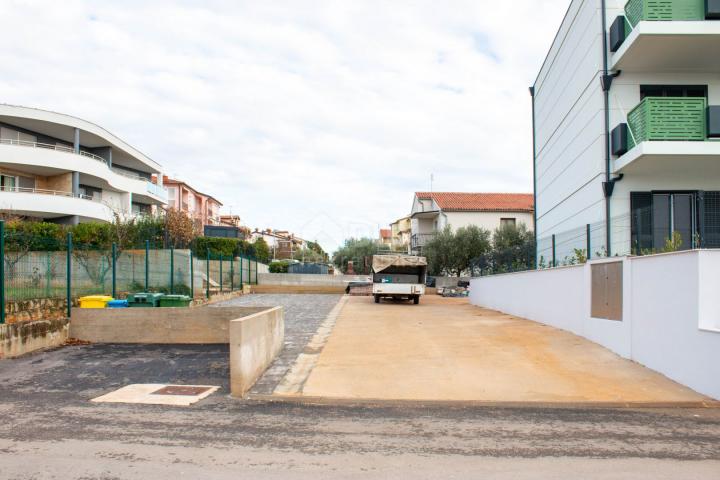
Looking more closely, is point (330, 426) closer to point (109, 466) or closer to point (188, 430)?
point (188, 430)

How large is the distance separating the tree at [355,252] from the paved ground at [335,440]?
51.8 meters

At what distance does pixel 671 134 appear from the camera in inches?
527

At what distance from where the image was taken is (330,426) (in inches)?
233

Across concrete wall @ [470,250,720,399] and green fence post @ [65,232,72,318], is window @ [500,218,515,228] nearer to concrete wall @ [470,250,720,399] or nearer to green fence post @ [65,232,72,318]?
concrete wall @ [470,250,720,399]

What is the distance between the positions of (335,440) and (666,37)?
1314cm

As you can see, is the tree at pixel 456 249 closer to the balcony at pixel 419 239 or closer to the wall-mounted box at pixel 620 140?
the balcony at pixel 419 239

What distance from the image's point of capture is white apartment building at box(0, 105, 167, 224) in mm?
31203

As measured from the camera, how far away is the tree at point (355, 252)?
6050 centimetres

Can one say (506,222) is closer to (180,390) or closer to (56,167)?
(56,167)

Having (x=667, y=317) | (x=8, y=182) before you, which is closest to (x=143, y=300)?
(x=667, y=317)

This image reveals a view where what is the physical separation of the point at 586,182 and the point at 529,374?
30.9ft

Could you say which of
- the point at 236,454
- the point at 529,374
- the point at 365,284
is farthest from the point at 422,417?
the point at 365,284

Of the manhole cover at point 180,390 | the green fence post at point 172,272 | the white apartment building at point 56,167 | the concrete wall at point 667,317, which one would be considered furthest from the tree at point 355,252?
the manhole cover at point 180,390

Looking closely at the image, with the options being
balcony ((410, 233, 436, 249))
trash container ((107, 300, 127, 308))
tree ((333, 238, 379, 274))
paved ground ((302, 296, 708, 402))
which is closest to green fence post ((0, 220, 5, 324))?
trash container ((107, 300, 127, 308))
